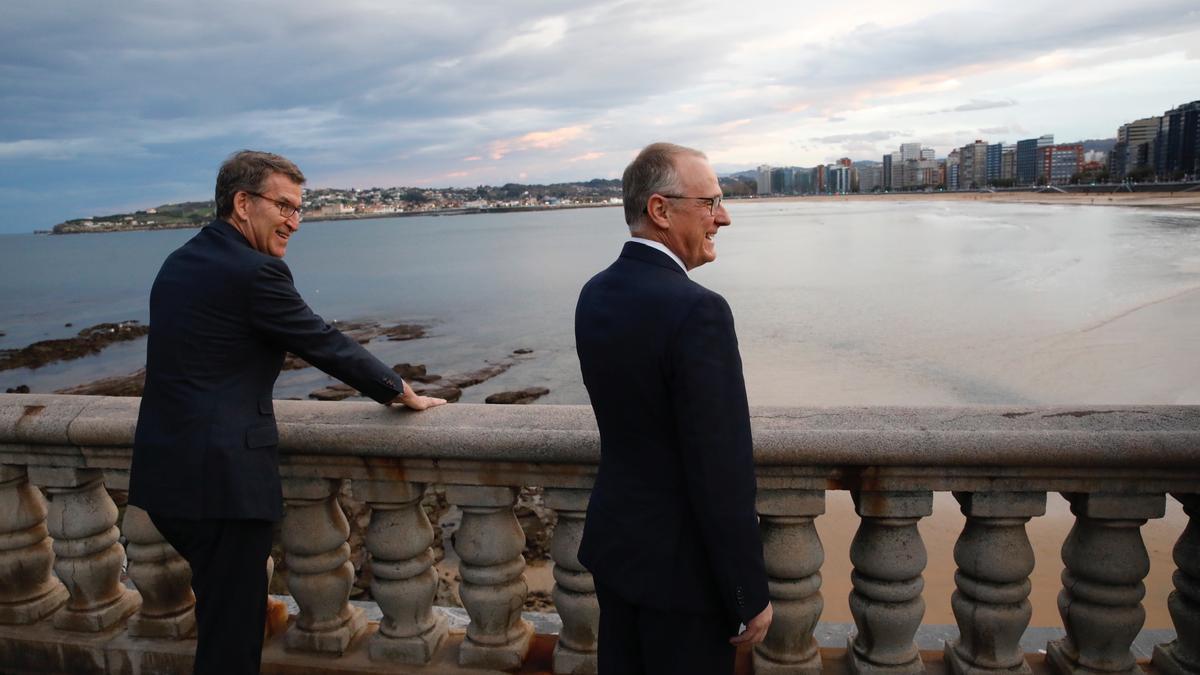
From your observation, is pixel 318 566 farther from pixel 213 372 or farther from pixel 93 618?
pixel 93 618

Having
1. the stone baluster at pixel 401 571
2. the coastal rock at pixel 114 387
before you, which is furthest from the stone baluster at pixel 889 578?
the coastal rock at pixel 114 387

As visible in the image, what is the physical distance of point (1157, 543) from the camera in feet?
27.4

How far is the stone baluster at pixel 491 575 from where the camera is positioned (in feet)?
9.21

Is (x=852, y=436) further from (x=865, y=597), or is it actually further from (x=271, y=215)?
(x=271, y=215)

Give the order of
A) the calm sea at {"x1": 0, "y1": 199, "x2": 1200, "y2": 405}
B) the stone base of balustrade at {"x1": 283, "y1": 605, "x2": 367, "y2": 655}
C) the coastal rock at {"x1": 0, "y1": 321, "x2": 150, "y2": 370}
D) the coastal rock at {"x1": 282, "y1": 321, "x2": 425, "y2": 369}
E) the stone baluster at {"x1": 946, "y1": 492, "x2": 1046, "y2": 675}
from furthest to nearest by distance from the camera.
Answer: the coastal rock at {"x1": 282, "y1": 321, "x2": 425, "y2": 369} → the coastal rock at {"x1": 0, "y1": 321, "x2": 150, "y2": 370} → the calm sea at {"x1": 0, "y1": 199, "x2": 1200, "y2": 405} → the stone base of balustrade at {"x1": 283, "y1": 605, "x2": 367, "y2": 655} → the stone baluster at {"x1": 946, "y1": 492, "x2": 1046, "y2": 675}

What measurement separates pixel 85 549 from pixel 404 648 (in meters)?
1.33

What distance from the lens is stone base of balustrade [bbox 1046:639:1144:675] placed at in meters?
2.59

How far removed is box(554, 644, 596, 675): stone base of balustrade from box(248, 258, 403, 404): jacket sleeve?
1122mm

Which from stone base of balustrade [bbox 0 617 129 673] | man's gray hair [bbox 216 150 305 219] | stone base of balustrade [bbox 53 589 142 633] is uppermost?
man's gray hair [bbox 216 150 305 219]

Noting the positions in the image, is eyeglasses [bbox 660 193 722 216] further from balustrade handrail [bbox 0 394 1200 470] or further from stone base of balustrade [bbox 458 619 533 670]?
stone base of balustrade [bbox 458 619 533 670]

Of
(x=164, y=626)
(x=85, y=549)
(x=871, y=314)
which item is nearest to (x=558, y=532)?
(x=164, y=626)

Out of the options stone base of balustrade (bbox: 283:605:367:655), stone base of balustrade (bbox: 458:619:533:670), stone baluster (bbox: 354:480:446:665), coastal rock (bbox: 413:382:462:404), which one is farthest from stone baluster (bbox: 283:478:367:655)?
coastal rock (bbox: 413:382:462:404)

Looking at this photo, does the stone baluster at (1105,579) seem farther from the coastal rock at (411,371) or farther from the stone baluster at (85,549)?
the coastal rock at (411,371)

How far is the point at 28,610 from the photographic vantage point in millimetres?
3342
